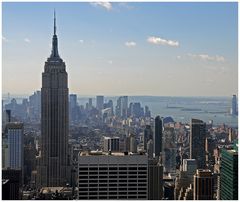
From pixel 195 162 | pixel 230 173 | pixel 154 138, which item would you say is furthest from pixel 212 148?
pixel 230 173

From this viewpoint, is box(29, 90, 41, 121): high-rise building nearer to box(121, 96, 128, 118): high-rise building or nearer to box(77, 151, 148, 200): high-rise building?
box(121, 96, 128, 118): high-rise building

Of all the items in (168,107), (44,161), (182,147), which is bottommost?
(44,161)

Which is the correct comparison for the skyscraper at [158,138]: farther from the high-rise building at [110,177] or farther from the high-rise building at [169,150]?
the high-rise building at [110,177]

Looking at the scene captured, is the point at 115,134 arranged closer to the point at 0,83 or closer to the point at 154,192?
the point at 154,192

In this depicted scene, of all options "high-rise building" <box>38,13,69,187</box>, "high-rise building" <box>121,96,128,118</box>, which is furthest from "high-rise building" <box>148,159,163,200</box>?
"high-rise building" <box>38,13,69,187</box>

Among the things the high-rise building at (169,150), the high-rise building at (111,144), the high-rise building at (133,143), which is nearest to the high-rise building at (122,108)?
the high-rise building at (111,144)

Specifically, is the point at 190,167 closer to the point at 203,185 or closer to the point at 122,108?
the point at 203,185

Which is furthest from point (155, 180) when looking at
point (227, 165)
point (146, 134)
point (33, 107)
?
point (33, 107)
